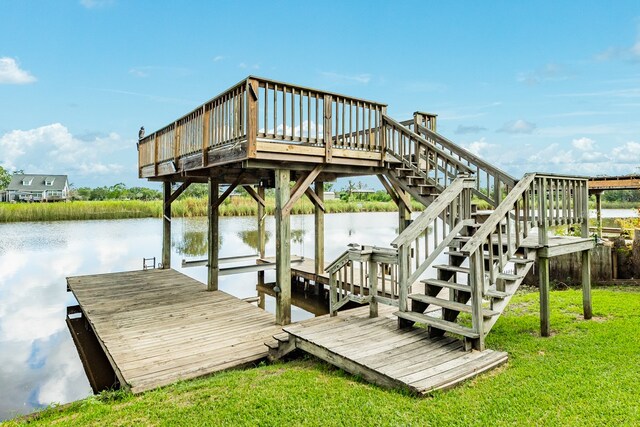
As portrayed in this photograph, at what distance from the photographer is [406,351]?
416 centimetres

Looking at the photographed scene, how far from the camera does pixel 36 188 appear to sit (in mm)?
50531

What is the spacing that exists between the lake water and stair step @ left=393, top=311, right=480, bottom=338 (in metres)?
4.84

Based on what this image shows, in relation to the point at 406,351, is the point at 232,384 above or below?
below

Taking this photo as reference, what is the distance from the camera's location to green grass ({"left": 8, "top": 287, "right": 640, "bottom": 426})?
296 centimetres

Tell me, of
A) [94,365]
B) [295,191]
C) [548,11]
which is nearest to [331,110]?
[295,191]

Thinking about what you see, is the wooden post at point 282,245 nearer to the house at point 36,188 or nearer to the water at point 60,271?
the water at point 60,271

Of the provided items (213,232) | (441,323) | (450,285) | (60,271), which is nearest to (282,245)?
(450,285)

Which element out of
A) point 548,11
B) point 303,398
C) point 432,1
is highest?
point 432,1

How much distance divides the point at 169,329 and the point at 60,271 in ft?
31.6

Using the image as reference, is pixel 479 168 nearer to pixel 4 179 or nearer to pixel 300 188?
pixel 300 188

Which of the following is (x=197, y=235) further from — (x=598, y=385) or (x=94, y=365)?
(x=598, y=385)

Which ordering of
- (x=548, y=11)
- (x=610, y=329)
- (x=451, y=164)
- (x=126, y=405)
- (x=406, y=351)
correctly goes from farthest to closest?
(x=548, y=11)
(x=451, y=164)
(x=610, y=329)
(x=406, y=351)
(x=126, y=405)

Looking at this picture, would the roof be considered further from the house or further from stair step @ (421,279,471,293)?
stair step @ (421,279,471,293)

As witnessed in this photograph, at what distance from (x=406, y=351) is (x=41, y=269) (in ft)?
48.0
